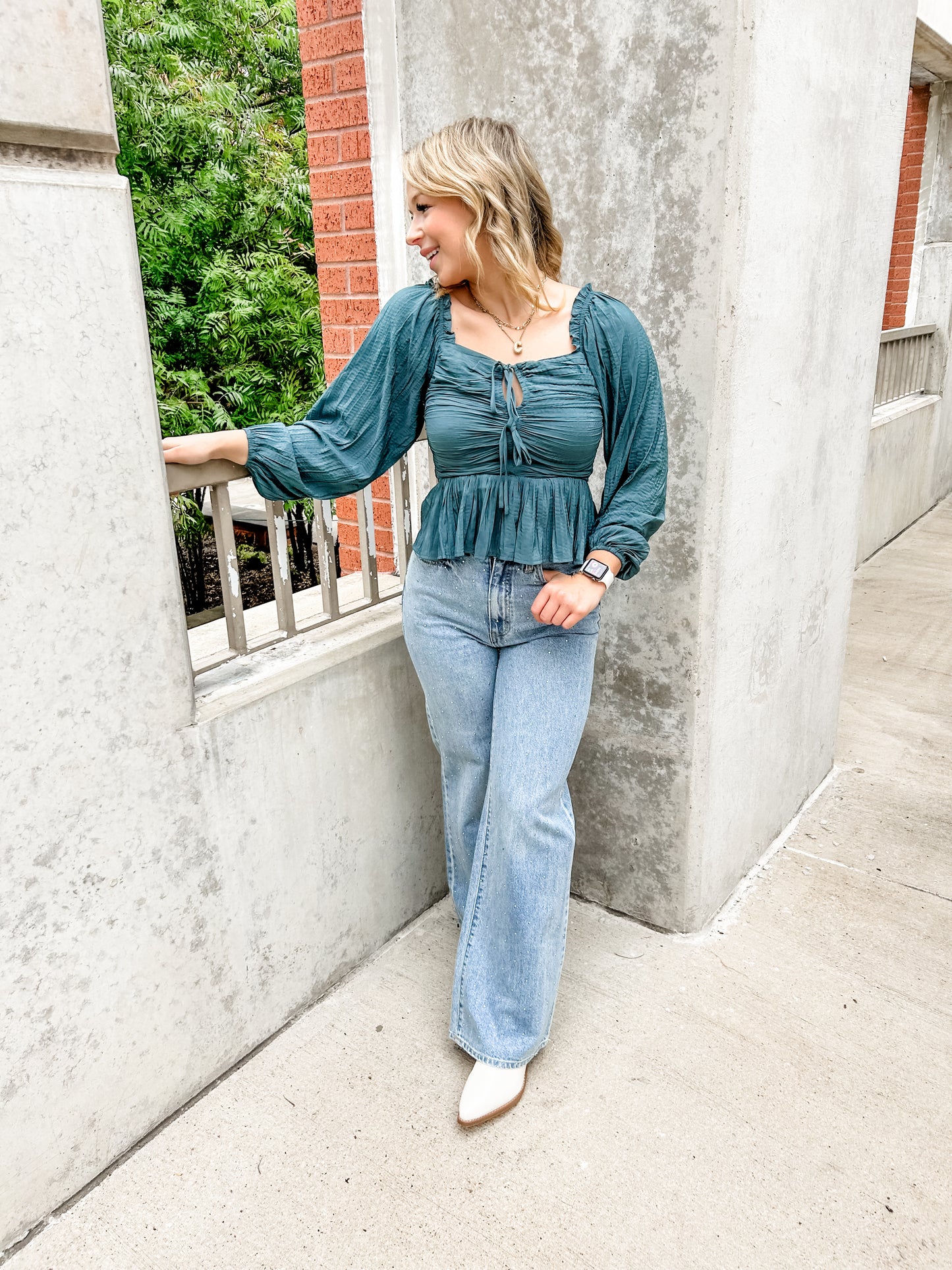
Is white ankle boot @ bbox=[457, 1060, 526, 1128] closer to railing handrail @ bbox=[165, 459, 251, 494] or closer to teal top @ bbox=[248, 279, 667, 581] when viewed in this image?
teal top @ bbox=[248, 279, 667, 581]

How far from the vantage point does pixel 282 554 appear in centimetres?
245

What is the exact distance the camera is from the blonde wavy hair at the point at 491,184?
1.94m

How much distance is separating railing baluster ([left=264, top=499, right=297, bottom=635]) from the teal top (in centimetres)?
17

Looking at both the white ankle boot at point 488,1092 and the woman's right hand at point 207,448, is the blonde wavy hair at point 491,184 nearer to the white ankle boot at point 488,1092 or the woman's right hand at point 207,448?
the woman's right hand at point 207,448

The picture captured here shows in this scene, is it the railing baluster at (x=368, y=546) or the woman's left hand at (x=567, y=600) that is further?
the railing baluster at (x=368, y=546)

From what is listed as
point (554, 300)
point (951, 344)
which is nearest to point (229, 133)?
point (554, 300)

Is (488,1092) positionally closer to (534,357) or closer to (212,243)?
(534,357)

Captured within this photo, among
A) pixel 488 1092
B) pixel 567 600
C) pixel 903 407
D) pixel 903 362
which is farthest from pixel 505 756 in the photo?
pixel 903 362

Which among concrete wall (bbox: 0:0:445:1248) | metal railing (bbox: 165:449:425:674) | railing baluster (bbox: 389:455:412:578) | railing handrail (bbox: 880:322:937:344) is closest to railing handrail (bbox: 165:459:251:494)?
metal railing (bbox: 165:449:425:674)

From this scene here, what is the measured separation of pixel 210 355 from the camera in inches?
214

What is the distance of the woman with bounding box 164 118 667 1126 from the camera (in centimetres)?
206

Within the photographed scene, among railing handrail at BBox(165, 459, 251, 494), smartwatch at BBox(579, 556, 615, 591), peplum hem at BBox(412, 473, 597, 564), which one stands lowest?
smartwatch at BBox(579, 556, 615, 591)

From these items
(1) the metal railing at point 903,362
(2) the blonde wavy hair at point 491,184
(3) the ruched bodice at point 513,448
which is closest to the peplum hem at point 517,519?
(3) the ruched bodice at point 513,448

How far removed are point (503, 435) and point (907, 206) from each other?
7.63m
